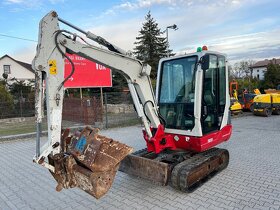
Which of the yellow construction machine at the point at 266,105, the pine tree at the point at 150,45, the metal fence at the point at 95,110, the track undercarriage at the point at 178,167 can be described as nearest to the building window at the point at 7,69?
the pine tree at the point at 150,45

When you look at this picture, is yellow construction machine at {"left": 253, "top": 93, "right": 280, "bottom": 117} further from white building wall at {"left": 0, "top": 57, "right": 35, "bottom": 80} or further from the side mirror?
white building wall at {"left": 0, "top": 57, "right": 35, "bottom": 80}

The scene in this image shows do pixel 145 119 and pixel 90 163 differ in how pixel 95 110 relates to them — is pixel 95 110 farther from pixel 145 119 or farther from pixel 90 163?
pixel 90 163

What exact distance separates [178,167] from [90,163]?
5.97 ft

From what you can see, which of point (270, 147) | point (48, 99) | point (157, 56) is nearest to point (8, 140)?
point (48, 99)

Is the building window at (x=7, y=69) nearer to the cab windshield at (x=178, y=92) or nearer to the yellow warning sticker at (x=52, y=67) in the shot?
the cab windshield at (x=178, y=92)

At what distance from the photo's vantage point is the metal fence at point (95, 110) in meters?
12.7

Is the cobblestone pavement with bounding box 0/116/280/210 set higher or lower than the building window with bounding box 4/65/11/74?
lower

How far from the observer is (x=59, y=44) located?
327 centimetres

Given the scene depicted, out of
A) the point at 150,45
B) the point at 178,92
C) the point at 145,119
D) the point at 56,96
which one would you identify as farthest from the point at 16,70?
the point at 56,96

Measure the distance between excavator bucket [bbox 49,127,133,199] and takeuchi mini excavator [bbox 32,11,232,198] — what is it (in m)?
0.01

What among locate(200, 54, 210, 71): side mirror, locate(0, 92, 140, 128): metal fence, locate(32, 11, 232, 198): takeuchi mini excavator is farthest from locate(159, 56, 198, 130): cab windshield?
locate(0, 92, 140, 128): metal fence

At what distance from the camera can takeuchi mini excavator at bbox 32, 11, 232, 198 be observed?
10.4 ft

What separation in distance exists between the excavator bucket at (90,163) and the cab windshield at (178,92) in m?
1.90

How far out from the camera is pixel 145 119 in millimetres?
4449
